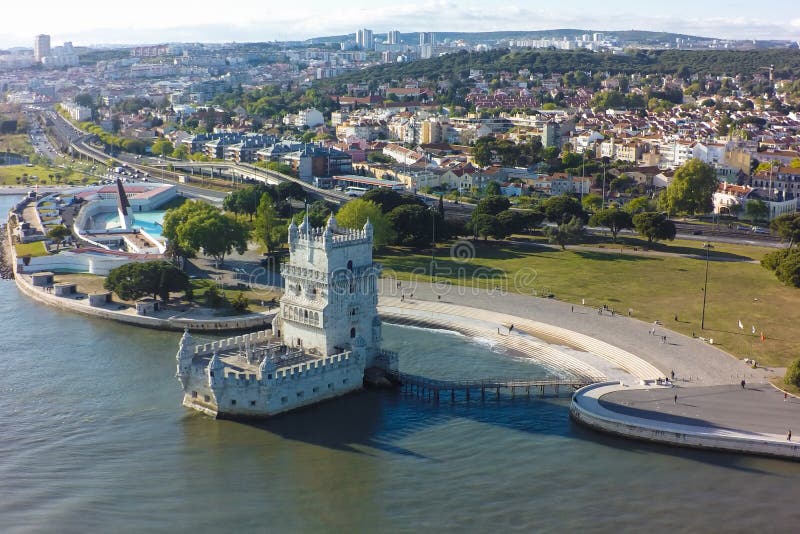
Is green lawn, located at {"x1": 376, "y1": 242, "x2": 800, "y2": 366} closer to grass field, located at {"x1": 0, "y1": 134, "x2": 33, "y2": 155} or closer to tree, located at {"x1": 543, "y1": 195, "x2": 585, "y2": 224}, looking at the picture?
tree, located at {"x1": 543, "y1": 195, "x2": 585, "y2": 224}

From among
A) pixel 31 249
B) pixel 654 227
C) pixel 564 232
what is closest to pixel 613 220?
pixel 654 227

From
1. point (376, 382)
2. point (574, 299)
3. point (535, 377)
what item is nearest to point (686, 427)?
point (535, 377)

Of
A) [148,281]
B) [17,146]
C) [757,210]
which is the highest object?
[17,146]

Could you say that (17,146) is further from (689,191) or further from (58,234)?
(689,191)

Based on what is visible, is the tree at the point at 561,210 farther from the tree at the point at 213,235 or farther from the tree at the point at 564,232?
the tree at the point at 213,235

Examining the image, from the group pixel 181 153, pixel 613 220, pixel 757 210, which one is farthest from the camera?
pixel 181 153

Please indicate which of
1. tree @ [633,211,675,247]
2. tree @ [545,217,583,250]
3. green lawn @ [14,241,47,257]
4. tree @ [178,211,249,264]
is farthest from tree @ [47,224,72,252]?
tree @ [633,211,675,247]

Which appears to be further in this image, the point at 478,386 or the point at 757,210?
the point at 757,210
